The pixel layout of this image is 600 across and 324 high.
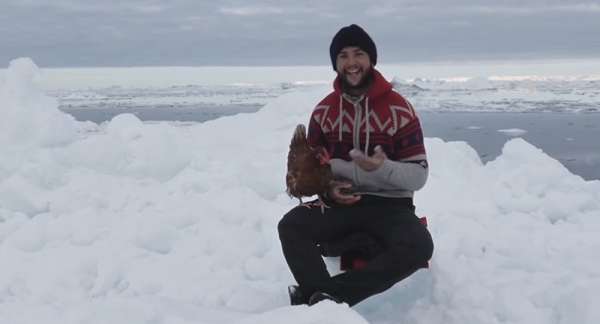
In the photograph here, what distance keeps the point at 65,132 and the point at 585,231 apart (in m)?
4.34

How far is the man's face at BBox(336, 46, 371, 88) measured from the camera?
10.7ft

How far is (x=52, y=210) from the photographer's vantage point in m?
4.91

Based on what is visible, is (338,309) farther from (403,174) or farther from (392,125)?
(392,125)

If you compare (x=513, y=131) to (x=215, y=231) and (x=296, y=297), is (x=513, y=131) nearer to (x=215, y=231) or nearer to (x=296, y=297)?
(x=215, y=231)

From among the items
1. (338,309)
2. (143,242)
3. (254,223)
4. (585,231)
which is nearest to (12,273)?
(143,242)

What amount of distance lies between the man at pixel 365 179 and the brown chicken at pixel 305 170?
53mm

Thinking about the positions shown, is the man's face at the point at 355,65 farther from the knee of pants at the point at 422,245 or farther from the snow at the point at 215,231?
the snow at the point at 215,231

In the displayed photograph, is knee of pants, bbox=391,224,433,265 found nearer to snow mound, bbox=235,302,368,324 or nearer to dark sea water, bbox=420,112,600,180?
snow mound, bbox=235,302,368,324

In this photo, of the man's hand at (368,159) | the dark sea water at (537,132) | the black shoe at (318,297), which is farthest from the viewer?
the dark sea water at (537,132)

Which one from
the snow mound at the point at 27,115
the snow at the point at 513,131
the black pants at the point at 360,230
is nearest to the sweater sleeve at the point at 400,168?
the black pants at the point at 360,230

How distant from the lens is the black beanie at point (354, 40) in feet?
10.7

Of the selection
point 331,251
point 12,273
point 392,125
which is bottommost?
point 12,273

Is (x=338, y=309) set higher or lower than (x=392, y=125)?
lower

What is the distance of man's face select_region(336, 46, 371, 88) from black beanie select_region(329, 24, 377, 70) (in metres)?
0.02
